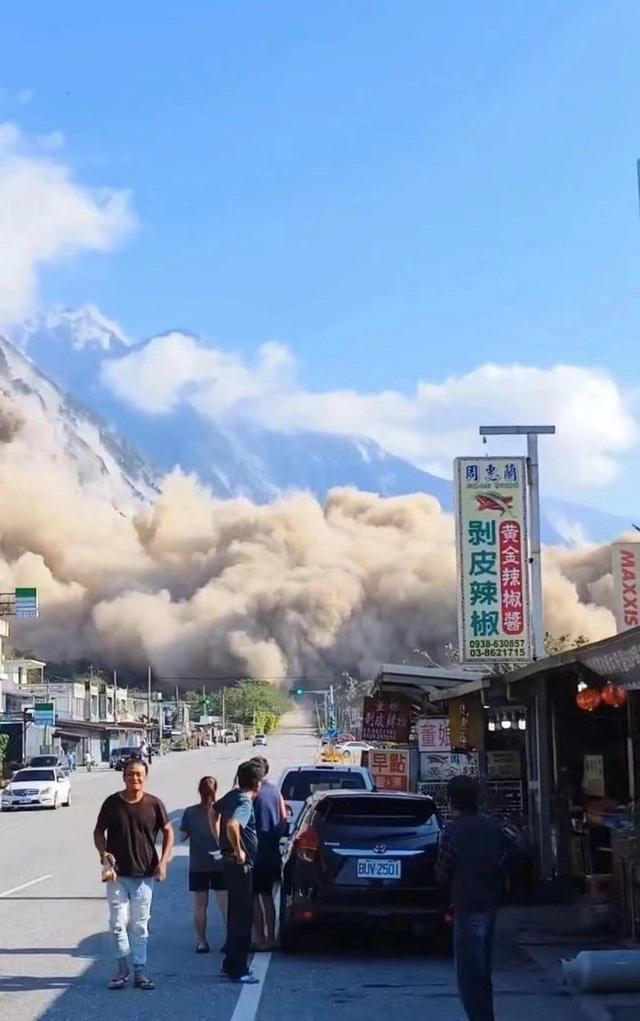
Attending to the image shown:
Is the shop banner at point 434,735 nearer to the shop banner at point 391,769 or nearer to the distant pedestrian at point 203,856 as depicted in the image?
the shop banner at point 391,769

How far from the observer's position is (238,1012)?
7.67 meters

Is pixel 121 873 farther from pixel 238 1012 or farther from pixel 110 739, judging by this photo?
pixel 110 739

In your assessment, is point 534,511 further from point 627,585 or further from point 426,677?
point 426,677

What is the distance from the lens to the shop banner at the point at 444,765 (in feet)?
65.6

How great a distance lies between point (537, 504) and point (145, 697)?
111830 mm

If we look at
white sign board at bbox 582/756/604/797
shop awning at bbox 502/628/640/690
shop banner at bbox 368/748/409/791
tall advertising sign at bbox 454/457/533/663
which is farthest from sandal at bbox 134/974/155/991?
shop banner at bbox 368/748/409/791

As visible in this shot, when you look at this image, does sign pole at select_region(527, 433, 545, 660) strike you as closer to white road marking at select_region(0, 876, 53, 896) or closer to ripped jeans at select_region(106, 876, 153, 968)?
white road marking at select_region(0, 876, 53, 896)

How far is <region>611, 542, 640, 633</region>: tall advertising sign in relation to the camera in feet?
49.3

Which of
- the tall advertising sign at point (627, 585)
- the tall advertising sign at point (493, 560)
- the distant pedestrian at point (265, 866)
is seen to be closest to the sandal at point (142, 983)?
the distant pedestrian at point (265, 866)

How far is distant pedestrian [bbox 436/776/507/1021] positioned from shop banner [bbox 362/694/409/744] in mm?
19372

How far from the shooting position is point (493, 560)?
17344mm

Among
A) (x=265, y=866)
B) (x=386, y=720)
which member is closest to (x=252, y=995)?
(x=265, y=866)

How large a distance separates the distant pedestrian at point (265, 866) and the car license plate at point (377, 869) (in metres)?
0.91

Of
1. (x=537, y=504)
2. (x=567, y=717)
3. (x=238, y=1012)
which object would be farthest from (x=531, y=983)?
(x=537, y=504)
